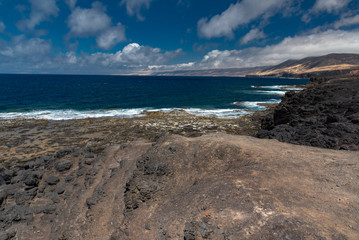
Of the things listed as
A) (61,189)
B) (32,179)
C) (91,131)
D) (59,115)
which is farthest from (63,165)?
(59,115)

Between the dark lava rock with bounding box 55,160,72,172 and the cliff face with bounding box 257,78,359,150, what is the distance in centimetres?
1645

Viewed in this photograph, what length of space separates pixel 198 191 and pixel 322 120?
16.9 m

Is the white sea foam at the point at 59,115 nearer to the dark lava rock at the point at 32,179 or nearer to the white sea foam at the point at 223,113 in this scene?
the white sea foam at the point at 223,113

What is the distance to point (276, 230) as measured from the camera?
18.5 ft

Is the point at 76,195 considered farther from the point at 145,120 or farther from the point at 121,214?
the point at 145,120

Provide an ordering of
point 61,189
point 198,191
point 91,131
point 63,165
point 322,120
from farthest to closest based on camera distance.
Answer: point 91,131 → point 322,120 → point 63,165 → point 61,189 → point 198,191

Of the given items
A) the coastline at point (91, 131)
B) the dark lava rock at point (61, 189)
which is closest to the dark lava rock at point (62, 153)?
the dark lava rock at point (61, 189)

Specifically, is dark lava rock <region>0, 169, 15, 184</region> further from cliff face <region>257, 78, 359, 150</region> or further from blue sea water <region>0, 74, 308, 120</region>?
blue sea water <region>0, 74, 308, 120</region>

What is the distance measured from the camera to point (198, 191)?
8.57 m

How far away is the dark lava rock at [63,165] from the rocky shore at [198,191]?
8 cm

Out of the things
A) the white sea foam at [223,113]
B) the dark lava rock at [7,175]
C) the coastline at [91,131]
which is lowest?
the white sea foam at [223,113]

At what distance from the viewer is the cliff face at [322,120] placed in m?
13.4

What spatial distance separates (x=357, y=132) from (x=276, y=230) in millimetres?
12717

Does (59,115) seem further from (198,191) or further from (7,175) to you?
(198,191)
